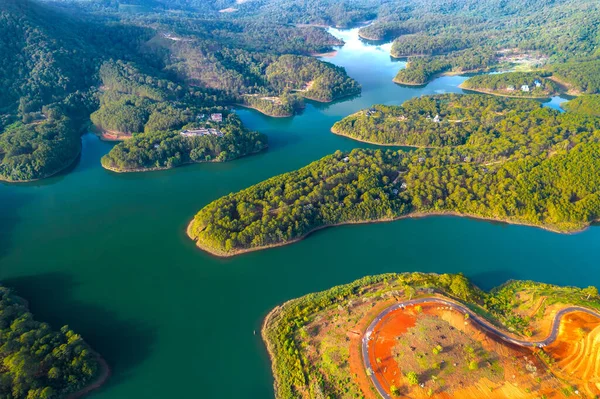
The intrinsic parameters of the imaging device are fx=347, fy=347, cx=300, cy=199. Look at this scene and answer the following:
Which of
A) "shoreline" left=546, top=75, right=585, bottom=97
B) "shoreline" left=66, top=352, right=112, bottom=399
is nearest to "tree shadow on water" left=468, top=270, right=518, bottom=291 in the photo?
"shoreline" left=66, top=352, right=112, bottom=399

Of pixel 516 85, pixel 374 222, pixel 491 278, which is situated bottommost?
pixel 491 278

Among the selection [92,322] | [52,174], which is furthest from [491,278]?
[52,174]

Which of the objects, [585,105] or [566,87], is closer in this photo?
[585,105]

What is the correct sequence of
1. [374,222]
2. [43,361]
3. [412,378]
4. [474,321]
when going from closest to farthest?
[412,378] → [43,361] → [474,321] → [374,222]

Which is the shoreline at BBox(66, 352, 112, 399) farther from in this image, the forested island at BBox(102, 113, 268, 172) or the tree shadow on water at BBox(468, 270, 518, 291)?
the tree shadow on water at BBox(468, 270, 518, 291)

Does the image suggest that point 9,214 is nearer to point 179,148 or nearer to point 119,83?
point 179,148

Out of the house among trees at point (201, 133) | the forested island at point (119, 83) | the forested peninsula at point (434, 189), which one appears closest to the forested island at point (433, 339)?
the forested peninsula at point (434, 189)

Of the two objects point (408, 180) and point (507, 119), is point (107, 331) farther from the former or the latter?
point (507, 119)

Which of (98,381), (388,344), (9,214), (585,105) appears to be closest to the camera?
(98,381)
